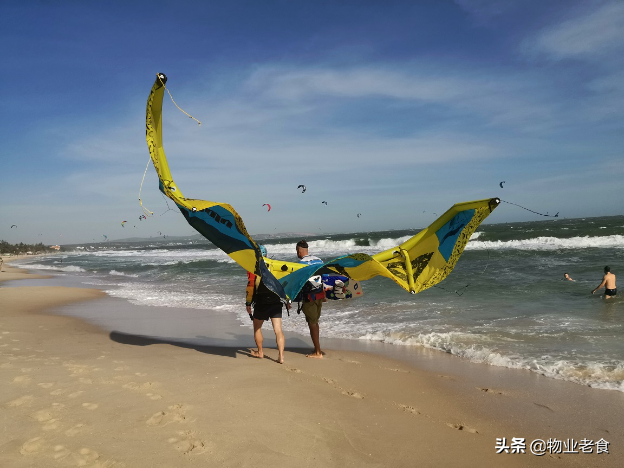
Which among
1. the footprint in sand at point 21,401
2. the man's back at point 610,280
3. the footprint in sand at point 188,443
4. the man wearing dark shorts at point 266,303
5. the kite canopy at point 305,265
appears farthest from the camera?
the man's back at point 610,280

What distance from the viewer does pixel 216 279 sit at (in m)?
17.9

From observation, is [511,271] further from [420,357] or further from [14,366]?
[14,366]

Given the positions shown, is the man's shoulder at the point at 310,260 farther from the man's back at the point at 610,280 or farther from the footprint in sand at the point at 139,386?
the man's back at the point at 610,280

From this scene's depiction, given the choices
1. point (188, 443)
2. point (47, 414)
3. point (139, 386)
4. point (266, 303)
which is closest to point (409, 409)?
point (188, 443)

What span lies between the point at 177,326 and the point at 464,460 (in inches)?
265

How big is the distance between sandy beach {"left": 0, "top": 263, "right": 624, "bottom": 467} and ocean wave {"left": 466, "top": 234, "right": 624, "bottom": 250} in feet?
73.0

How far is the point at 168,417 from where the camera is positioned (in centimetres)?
354

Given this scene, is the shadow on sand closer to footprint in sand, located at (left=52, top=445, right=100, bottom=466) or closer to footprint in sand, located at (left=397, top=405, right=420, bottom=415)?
footprint in sand, located at (left=397, top=405, right=420, bottom=415)

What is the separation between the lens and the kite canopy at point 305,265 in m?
4.62

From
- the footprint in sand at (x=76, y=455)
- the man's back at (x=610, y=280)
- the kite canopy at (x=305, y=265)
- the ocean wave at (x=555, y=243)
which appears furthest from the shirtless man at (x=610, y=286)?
the ocean wave at (x=555, y=243)

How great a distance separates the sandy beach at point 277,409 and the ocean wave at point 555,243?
22262mm

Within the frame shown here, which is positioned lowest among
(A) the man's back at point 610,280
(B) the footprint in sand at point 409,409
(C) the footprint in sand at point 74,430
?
(B) the footprint in sand at point 409,409

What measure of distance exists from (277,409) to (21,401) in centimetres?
236

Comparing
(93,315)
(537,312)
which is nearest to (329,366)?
(537,312)
